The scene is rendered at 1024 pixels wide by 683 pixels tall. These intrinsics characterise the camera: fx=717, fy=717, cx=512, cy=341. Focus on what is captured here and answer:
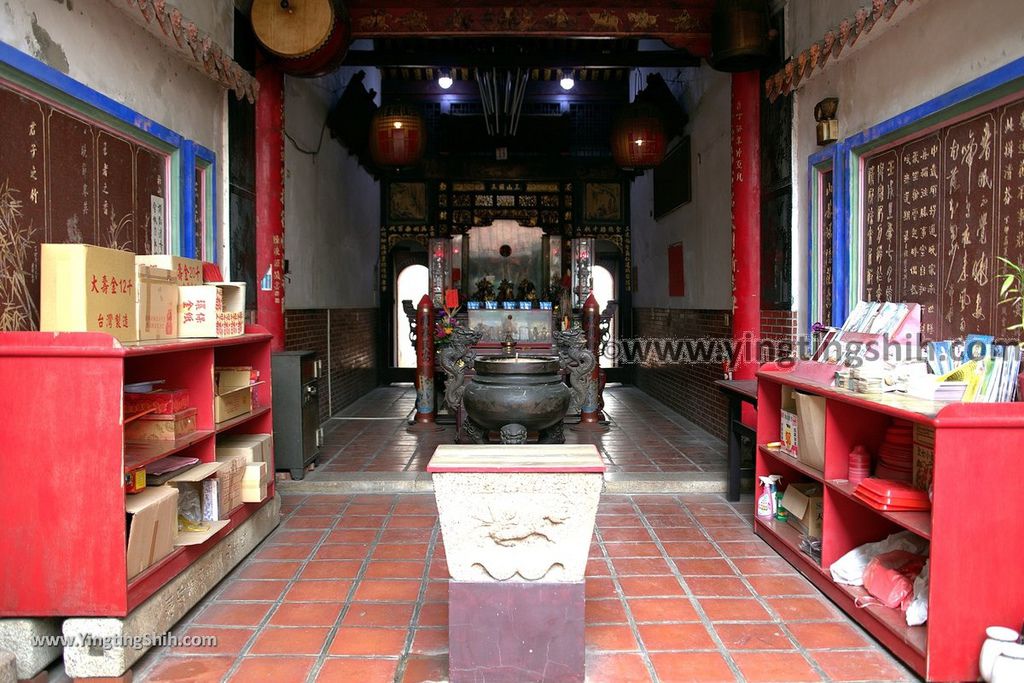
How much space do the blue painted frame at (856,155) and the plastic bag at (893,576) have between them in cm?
151

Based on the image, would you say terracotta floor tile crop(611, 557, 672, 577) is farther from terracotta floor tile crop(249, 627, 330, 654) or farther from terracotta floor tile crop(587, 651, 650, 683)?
terracotta floor tile crop(249, 627, 330, 654)

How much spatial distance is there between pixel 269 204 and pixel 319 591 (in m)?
2.98

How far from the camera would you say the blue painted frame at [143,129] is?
2.63m

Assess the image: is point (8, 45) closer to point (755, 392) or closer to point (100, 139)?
point (100, 139)

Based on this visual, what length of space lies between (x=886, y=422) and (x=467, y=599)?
1.96m

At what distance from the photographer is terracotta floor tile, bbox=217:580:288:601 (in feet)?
9.70

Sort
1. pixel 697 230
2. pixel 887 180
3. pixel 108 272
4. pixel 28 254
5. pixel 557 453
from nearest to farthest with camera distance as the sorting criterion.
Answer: pixel 557 453 → pixel 108 272 → pixel 28 254 → pixel 887 180 → pixel 697 230

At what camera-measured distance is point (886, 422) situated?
3018mm

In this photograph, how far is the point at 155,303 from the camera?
2803 millimetres

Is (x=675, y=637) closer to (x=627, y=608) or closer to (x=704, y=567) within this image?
(x=627, y=608)

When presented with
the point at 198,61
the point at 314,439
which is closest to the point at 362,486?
the point at 314,439

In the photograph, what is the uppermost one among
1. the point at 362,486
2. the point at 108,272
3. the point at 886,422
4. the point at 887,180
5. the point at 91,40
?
the point at 91,40

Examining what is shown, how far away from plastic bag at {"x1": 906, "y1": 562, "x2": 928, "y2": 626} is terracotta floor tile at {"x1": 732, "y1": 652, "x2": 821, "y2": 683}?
1.27 feet

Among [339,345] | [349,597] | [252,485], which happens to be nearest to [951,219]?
[349,597]
